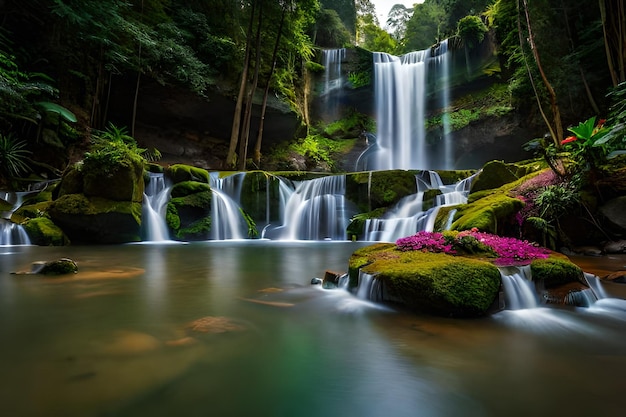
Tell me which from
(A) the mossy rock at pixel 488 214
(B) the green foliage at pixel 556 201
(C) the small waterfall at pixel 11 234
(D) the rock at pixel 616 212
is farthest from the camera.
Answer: (C) the small waterfall at pixel 11 234

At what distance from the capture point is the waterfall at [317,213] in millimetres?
13109

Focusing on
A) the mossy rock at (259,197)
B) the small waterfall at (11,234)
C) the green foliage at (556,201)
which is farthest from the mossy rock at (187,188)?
the green foliage at (556,201)

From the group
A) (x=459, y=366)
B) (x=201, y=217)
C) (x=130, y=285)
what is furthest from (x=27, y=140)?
(x=459, y=366)

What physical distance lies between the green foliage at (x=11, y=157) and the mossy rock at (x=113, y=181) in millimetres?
4679

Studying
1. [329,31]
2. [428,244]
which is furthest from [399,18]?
[428,244]

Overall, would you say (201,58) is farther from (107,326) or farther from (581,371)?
(581,371)

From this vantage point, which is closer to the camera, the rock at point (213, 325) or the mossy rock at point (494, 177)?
the rock at point (213, 325)

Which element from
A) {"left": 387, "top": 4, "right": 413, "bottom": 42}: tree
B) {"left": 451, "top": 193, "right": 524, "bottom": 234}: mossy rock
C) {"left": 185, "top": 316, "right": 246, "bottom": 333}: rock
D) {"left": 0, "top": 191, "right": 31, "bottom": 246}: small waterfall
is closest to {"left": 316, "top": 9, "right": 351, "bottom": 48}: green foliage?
{"left": 387, "top": 4, "right": 413, "bottom": 42}: tree

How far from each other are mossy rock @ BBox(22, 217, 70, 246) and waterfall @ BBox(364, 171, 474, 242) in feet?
30.0

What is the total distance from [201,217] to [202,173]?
6.83 feet

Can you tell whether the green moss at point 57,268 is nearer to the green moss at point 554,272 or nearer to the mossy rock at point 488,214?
the green moss at point 554,272

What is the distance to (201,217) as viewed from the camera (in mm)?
11898

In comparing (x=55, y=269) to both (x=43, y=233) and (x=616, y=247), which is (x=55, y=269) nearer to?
(x=43, y=233)

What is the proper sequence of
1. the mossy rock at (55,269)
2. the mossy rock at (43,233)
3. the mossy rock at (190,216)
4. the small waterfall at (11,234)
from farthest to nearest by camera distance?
the mossy rock at (190,216)
the mossy rock at (43,233)
the small waterfall at (11,234)
the mossy rock at (55,269)
